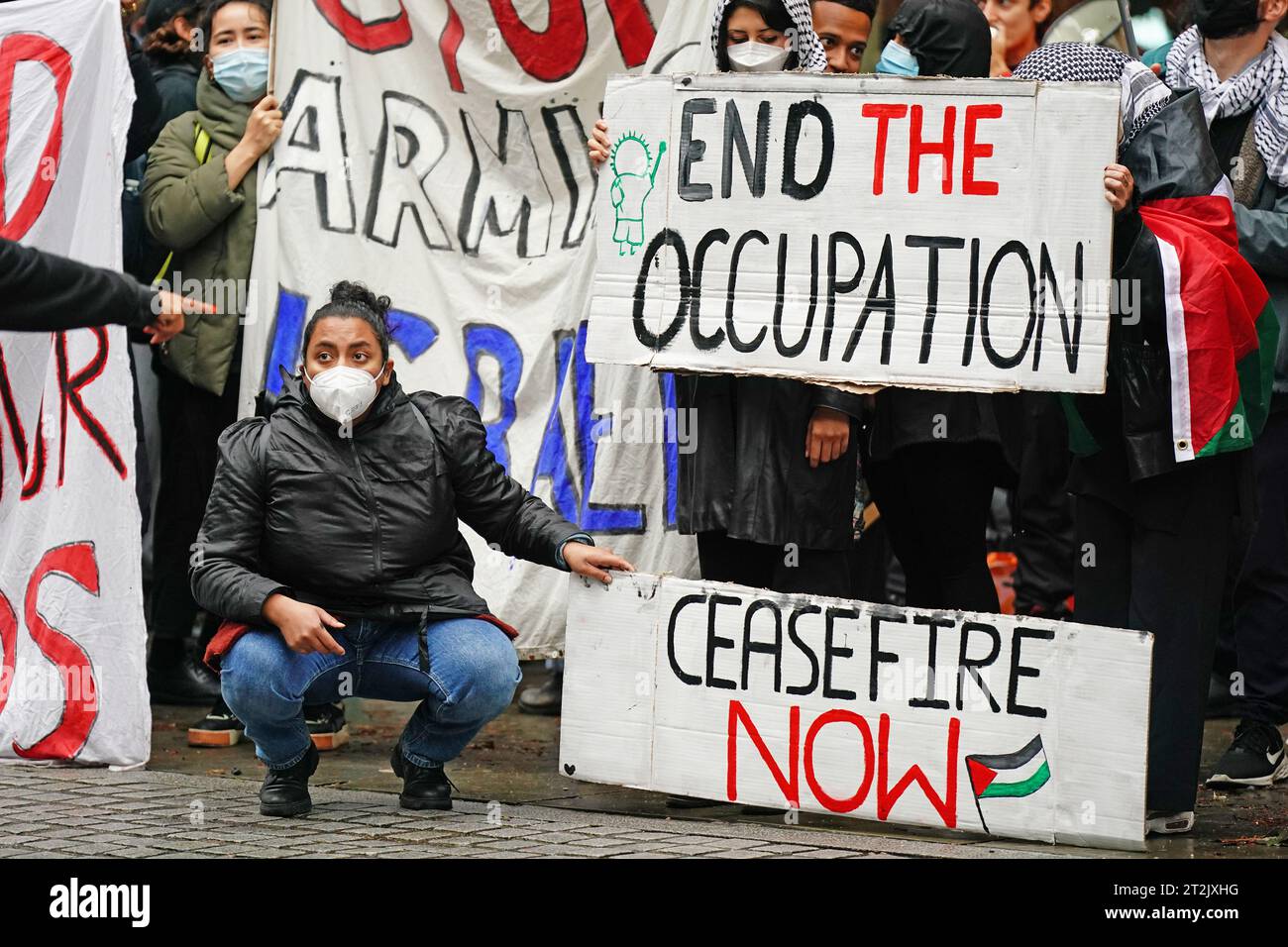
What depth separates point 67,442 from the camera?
5789mm

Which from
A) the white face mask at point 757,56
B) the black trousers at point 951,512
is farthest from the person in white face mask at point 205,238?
the black trousers at point 951,512

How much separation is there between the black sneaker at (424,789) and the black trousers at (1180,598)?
6.14 feet

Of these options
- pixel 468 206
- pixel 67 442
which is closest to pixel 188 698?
pixel 67 442

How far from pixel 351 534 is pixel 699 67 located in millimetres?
2087

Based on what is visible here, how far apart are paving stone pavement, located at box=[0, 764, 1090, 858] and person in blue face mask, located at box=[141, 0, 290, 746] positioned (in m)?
1.04

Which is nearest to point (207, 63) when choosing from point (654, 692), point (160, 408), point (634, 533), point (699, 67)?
point (160, 408)

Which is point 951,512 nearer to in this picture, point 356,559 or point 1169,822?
point 1169,822

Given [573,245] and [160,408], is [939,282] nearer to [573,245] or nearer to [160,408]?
[573,245]

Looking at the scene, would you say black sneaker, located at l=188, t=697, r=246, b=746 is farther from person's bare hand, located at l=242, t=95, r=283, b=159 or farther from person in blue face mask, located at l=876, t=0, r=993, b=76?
person in blue face mask, located at l=876, t=0, r=993, b=76

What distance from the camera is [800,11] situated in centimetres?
527

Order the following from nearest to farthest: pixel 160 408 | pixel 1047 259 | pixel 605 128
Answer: pixel 1047 259, pixel 605 128, pixel 160 408

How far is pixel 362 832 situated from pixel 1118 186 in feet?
8.17

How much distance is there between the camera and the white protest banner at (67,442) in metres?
5.67

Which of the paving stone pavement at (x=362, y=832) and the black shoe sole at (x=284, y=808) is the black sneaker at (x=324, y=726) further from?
the black shoe sole at (x=284, y=808)
